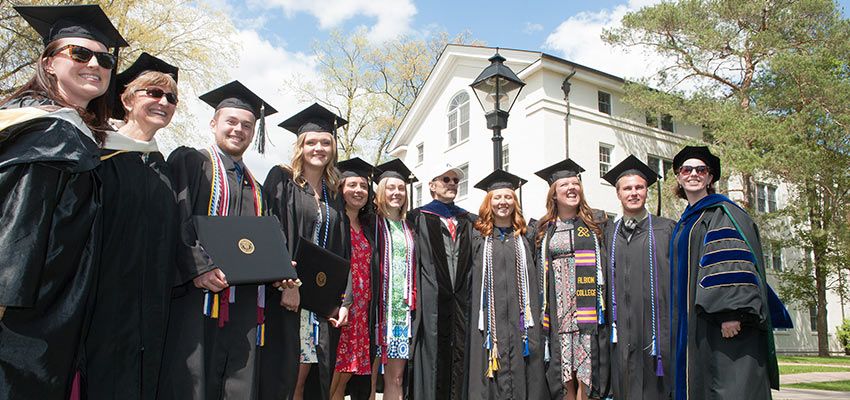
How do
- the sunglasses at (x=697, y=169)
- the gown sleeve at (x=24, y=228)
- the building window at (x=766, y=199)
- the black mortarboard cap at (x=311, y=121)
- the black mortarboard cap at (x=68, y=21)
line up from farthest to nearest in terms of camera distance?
1. the building window at (x=766, y=199)
2. the sunglasses at (x=697, y=169)
3. the black mortarboard cap at (x=311, y=121)
4. the black mortarboard cap at (x=68, y=21)
5. the gown sleeve at (x=24, y=228)

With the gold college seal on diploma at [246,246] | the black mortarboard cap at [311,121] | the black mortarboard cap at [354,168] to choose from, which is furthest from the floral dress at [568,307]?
the gold college seal on diploma at [246,246]

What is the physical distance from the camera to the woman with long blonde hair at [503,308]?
524 centimetres

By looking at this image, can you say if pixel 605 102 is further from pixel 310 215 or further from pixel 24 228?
pixel 24 228

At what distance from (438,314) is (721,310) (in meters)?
2.27

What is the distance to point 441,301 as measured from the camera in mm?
5352

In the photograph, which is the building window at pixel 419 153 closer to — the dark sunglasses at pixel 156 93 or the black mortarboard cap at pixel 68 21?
the dark sunglasses at pixel 156 93

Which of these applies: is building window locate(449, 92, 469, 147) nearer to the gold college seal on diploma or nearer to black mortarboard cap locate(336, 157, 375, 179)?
black mortarboard cap locate(336, 157, 375, 179)

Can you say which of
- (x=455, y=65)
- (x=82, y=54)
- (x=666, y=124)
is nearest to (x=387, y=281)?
(x=82, y=54)

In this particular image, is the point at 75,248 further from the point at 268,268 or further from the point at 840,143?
the point at 840,143

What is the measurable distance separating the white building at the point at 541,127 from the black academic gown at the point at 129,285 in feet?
55.7

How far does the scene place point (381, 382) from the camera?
5230 millimetres

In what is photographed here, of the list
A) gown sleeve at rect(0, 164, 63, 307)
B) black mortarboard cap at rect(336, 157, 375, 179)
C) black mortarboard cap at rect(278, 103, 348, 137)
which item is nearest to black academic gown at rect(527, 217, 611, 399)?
black mortarboard cap at rect(336, 157, 375, 179)

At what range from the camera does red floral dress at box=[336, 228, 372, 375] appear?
15.5ft

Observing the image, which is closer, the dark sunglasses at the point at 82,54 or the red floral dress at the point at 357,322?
the dark sunglasses at the point at 82,54
